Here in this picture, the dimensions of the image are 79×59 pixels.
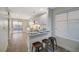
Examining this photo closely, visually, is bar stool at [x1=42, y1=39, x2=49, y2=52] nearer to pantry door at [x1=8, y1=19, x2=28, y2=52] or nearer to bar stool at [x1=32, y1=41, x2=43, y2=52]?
bar stool at [x1=32, y1=41, x2=43, y2=52]

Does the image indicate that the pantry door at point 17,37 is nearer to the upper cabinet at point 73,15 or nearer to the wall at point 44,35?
the wall at point 44,35

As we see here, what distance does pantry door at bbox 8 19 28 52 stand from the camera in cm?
190

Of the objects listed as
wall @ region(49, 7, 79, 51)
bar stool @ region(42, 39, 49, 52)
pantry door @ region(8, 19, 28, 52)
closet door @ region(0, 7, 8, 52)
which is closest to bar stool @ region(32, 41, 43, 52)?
bar stool @ region(42, 39, 49, 52)

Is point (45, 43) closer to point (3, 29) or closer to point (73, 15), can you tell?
point (73, 15)

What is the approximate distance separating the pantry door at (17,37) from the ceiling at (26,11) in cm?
15

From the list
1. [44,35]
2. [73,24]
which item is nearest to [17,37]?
[44,35]

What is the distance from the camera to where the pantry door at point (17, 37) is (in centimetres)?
190

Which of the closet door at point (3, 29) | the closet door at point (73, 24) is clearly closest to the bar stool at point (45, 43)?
the closet door at point (73, 24)

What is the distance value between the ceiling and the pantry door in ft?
0.49

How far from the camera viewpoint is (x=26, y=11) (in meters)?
1.93

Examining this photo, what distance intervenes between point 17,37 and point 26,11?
562 mm
